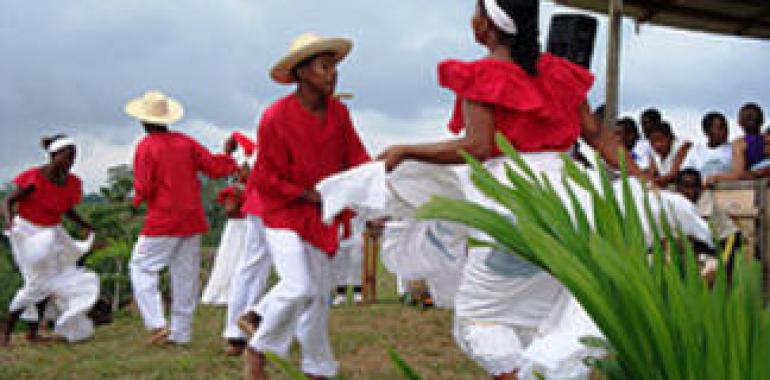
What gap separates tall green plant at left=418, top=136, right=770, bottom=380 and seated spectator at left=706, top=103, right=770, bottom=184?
547 cm

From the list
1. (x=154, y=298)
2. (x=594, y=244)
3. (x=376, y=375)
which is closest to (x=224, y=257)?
(x=154, y=298)

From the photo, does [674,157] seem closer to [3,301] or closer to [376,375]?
[376,375]

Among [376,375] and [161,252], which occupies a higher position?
[161,252]

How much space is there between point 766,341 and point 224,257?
28.2 feet

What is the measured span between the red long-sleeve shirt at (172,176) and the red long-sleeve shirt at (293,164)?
104 inches

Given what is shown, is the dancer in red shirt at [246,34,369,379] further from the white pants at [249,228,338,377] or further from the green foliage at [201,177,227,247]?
the green foliage at [201,177,227,247]

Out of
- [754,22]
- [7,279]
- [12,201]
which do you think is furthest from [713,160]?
[7,279]

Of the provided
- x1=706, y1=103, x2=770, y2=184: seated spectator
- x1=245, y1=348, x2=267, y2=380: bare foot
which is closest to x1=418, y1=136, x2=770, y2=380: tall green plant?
x1=245, y1=348, x2=267, y2=380: bare foot

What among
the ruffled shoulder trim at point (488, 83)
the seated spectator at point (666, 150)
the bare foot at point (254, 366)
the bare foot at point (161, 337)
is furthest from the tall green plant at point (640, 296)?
the bare foot at point (161, 337)

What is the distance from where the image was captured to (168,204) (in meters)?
6.79

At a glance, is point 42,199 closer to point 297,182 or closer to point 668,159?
point 297,182

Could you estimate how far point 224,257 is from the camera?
9312 mm

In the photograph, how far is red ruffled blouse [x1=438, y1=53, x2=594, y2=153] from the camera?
9.16ft

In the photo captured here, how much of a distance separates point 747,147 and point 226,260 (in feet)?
18.2
